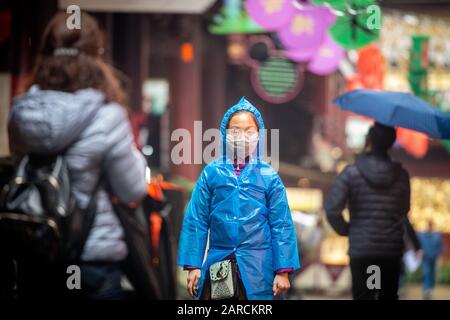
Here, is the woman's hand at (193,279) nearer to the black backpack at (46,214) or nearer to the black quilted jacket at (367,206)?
the black backpack at (46,214)

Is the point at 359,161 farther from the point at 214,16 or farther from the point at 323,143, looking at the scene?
the point at 323,143

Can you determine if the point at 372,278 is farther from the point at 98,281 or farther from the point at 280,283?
the point at 98,281

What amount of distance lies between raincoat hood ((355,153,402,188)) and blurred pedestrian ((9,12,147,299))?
160cm

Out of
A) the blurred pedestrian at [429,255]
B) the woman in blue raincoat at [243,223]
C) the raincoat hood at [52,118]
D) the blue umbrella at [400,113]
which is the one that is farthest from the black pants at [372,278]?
the blurred pedestrian at [429,255]

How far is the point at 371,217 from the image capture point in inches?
242

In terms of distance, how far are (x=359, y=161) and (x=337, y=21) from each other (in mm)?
1545

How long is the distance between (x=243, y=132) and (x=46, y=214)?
1.26m

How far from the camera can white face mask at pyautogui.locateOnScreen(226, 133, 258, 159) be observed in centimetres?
507

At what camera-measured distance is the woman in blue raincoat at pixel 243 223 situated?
4.96 meters

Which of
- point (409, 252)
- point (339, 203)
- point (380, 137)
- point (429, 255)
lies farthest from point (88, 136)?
point (409, 252)

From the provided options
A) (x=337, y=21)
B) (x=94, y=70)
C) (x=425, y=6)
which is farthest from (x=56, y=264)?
(x=425, y=6)

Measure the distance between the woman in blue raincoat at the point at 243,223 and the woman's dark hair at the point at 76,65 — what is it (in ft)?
3.19

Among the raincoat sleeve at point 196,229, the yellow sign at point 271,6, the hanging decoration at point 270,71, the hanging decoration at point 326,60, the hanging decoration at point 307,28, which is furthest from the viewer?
the hanging decoration at point 270,71
